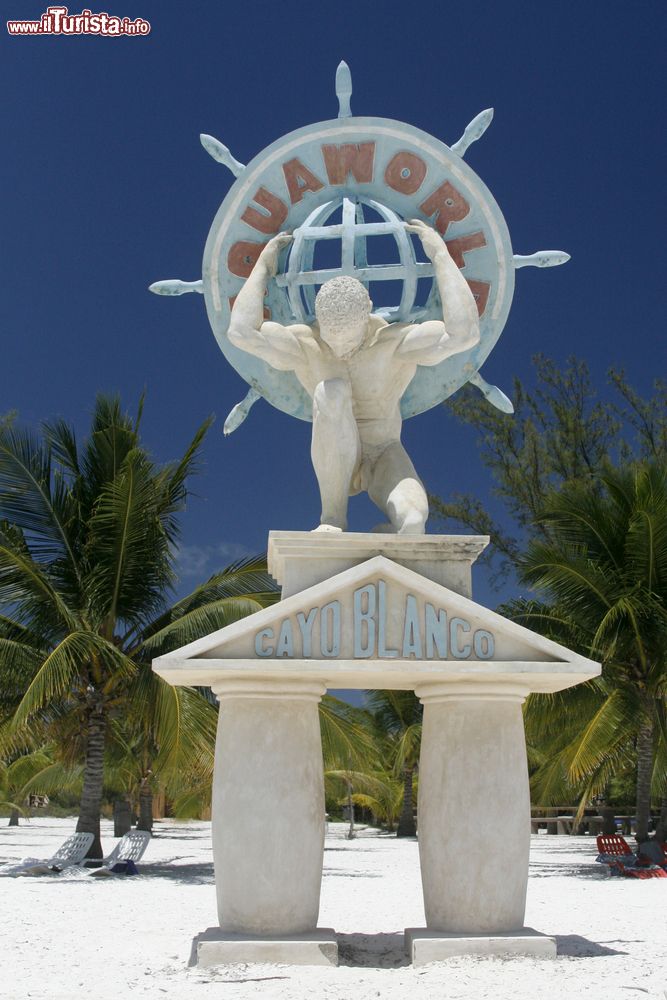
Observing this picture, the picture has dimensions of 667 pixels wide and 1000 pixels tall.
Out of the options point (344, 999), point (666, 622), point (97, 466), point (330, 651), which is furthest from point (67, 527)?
point (344, 999)

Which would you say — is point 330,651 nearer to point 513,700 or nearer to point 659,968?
point 513,700

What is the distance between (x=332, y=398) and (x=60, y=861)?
1080 centimetres

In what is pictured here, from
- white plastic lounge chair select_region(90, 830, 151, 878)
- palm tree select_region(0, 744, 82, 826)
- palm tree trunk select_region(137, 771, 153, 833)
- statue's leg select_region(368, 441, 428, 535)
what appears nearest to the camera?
statue's leg select_region(368, 441, 428, 535)

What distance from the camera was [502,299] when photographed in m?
8.09

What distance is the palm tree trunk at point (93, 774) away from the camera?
1638cm

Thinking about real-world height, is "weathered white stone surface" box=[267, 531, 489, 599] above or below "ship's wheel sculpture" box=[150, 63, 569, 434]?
below

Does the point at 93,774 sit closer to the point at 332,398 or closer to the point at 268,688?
the point at 268,688

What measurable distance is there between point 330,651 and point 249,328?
8.27 ft

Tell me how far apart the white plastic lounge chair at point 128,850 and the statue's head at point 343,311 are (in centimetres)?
1040

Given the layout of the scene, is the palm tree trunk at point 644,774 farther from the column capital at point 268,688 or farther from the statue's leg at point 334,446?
the column capital at point 268,688

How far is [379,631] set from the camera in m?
6.78

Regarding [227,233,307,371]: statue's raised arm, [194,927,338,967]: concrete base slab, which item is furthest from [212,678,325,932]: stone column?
[227,233,307,371]: statue's raised arm

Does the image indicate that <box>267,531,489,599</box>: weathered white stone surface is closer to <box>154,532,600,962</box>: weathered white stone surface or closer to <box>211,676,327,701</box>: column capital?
<box>154,532,600,962</box>: weathered white stone surface

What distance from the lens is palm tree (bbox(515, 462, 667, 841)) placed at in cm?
1588
